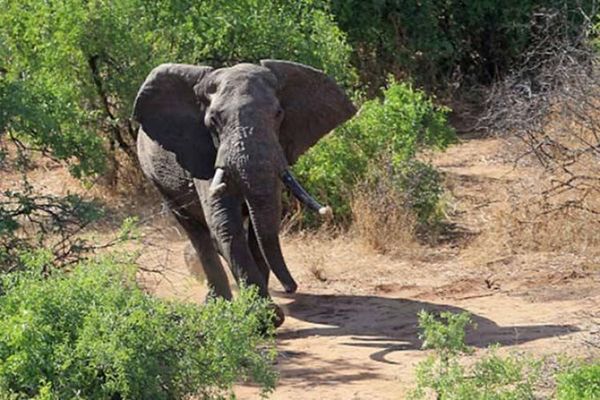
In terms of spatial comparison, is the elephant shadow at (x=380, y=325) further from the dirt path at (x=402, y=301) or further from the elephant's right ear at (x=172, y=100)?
the elephant's right ear at (x=172, y=100)

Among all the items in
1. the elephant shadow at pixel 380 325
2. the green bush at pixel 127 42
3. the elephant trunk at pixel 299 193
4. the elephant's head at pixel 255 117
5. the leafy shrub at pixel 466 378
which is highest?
the green bush at pixel 127 42

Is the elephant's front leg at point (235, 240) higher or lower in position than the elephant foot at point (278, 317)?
higher

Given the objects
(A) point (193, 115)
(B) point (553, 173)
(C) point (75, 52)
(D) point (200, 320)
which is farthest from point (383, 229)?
(D) point (200, 320)

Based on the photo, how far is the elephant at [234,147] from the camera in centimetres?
949

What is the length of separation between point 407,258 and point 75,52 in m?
3.54

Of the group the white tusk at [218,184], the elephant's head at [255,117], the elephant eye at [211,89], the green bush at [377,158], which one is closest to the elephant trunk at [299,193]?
the elephant's head at [255,117]

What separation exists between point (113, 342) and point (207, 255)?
389cm

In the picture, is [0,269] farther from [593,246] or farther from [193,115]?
[593,246]

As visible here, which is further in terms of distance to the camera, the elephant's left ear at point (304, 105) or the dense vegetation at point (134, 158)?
the elephant's left ear at point (304, 105)

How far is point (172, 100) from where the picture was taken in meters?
10.3

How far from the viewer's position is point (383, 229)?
1197cm

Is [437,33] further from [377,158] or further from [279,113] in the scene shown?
[279,113]

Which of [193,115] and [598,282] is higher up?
[193,115]

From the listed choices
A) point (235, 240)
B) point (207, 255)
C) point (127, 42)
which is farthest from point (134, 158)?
point (235, 240)
